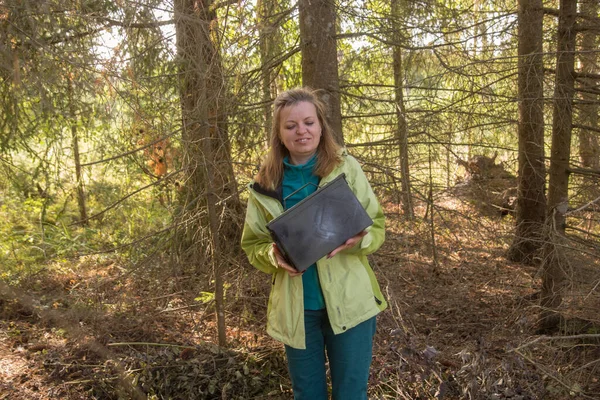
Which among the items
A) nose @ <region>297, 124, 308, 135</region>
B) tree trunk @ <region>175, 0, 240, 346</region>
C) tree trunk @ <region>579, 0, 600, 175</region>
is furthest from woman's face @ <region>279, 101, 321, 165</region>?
tree trunk @ <region>579, 0, 600, 175</region>

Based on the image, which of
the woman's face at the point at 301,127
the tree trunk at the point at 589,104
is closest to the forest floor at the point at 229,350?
the tree trunk at the point at 589,104

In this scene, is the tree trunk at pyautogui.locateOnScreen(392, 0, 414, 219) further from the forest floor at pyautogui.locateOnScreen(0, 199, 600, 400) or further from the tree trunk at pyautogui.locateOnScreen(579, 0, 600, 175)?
the tree trunk at pyautogui.locateOnScreen(579, 0, 600, 175)

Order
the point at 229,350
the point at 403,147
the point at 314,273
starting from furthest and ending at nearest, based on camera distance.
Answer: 1. the point at 403,147
2. the point at 229,350
3. the point at 314,273

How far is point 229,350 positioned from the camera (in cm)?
392

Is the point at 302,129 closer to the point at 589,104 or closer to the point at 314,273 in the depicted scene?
the point at 314,273

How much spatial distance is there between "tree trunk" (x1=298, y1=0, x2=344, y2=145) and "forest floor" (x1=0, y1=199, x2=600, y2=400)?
4.22 feet

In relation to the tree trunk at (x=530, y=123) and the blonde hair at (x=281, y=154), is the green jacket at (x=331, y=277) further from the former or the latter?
the tree trunk at (x=530, y=123)

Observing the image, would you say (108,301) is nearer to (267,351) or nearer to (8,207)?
(267,351)

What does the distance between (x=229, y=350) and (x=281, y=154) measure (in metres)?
2.15

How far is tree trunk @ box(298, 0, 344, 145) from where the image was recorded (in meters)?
Result: 4.05

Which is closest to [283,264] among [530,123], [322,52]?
[322,52]

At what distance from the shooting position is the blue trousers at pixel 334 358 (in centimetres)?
231

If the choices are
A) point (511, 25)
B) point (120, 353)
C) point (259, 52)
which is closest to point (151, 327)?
point (120, 353)

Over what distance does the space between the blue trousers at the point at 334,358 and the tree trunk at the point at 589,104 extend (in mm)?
3376
